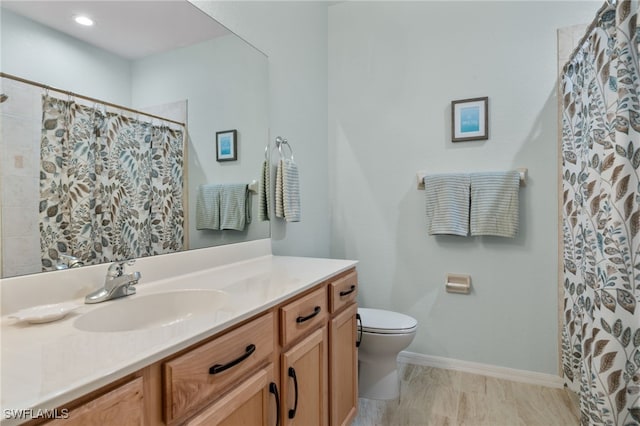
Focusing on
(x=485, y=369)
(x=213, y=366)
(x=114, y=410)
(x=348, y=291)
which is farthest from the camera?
(x=485, y=369)

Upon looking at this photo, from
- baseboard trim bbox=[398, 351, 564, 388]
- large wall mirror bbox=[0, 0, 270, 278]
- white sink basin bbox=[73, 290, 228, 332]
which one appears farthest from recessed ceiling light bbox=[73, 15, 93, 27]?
baseboard trim bbox=[398, 351, 564, 388]

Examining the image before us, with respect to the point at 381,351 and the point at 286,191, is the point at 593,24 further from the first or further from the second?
the point at 381,351

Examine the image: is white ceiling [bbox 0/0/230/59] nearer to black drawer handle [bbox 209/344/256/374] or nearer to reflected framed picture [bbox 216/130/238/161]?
reflected framed picture [bbox 216/130/238/161]

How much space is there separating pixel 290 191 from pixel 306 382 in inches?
42.3

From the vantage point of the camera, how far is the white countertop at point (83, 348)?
19.9 inches

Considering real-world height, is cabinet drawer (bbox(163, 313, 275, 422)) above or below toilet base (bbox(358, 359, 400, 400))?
above

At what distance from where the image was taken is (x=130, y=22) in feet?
3.95

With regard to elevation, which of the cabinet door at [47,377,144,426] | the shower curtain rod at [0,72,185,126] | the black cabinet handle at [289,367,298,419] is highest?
the shower curtain rod at [0,72,185,126]

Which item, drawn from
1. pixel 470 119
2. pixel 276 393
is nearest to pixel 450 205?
pixel 470 119

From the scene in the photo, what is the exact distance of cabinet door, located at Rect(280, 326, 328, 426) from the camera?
1.11 metres

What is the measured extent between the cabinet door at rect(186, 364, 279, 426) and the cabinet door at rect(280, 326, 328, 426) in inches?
2.8

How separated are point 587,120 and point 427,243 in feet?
3.85

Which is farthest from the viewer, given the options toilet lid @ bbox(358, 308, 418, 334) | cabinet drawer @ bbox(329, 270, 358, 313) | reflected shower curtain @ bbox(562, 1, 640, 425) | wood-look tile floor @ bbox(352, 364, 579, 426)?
toilet lid @ bbox(358, 308, 418, 334)

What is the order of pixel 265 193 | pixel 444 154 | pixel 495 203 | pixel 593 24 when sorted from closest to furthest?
1. pixel 593 24
2. pixel 265 193
3. pixel 495 203
4. pixel 444 154
